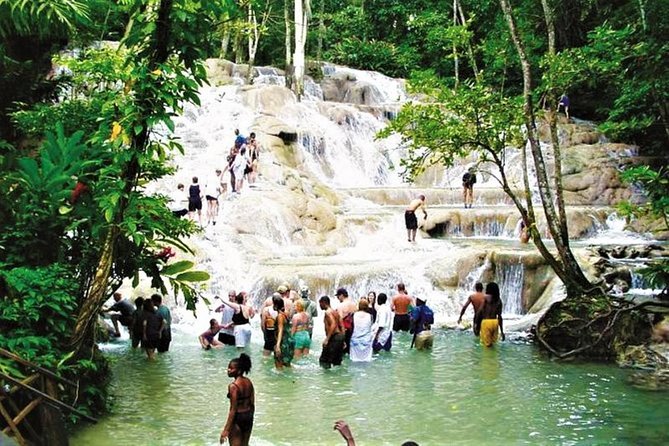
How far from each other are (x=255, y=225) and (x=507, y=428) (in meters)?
12.4

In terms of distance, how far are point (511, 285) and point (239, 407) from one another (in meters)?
10.9

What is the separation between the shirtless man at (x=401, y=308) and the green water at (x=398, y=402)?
1.40 meters

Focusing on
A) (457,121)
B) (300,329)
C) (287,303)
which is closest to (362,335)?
(300,329)

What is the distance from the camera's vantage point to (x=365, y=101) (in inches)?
1468

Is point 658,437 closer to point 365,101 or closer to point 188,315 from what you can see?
point 188,315

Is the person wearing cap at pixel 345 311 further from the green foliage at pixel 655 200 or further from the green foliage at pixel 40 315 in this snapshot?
the green foliage at pixel 40 315

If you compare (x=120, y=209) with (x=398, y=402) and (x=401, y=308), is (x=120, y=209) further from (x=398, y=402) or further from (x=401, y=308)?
(x=401, y=308)

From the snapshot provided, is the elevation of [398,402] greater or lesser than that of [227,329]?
lesser

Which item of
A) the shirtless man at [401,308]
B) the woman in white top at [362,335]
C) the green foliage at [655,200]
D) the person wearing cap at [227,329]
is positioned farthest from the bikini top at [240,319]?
the green foliage at [655,200]

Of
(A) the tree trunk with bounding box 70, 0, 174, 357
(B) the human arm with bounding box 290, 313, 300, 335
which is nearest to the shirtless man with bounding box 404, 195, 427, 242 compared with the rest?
(B) the human arm with bounding box 290, 313, 300, 335

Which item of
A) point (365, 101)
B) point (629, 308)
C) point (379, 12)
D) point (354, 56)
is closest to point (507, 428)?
point (629, 308)

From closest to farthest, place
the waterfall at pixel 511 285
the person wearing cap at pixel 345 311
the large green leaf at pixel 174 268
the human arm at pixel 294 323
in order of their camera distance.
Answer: the large green leaf at pixel 174 268 → the human arm at pixel 294 323 → the person wearing cap at pixel 345 311 → the waterfall at pixel 511 285

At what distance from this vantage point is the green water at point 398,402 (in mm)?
8617

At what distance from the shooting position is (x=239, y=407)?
24.4 feet
